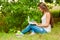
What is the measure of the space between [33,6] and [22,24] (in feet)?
4.30

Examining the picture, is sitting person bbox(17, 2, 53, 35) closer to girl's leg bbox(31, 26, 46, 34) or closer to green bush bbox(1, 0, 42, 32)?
girl's leg bbox(31, 26, 46, 34)

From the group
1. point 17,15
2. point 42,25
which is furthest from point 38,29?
point 17,15

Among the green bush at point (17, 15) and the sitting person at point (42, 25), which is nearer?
the sitting person at point (42, 25)

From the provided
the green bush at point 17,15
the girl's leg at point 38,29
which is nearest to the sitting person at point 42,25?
the girl's leg at point 38,29

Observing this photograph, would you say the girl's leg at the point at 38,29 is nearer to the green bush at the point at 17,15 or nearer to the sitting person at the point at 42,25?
the sitting person at the point at 42,25

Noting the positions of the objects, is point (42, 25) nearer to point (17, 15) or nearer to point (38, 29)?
point (38, 29)

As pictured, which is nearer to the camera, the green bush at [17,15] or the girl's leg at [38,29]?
the girl's leg at [38,29]

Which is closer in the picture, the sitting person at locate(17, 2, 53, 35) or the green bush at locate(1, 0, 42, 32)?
the sitting person at locate(17, 2, 53, 35)

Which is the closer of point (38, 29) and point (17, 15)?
point (38, 29)

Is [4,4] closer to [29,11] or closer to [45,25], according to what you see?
[29,11]

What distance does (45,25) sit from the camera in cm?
860

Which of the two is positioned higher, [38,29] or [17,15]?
[17,15]

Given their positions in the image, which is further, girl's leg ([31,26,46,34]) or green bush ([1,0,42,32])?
green bush ([1,0,42,32])

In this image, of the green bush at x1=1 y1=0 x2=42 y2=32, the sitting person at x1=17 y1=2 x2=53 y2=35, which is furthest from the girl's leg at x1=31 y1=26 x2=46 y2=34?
the green bush at x1=1 y1=0 x2=42 y2=32
